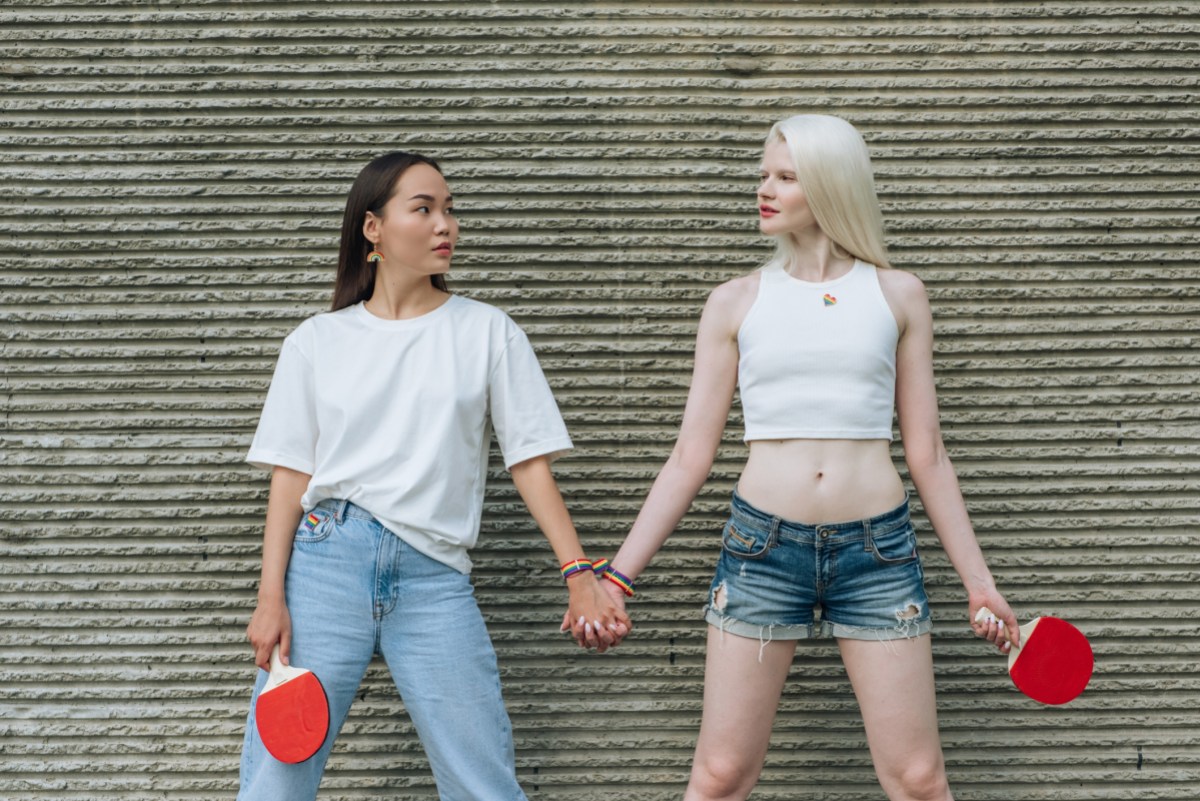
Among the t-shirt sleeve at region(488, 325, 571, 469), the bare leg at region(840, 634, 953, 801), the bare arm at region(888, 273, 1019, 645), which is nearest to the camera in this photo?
the bare leg at region(840, 634, 953, 801)

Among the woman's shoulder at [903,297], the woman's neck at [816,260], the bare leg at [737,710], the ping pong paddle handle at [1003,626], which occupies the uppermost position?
the woman's neck at [816,260]

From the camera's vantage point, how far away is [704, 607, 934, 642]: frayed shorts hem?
2.33m

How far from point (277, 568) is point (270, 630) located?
0.48 feet

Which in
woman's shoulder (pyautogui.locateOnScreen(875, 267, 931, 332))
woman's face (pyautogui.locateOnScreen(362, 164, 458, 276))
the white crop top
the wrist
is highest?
woman's face (pyautogui.locateOnScreen(362, 164, 458, 276))

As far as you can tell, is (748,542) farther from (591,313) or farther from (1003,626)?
(591,313)

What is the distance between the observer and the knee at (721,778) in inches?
94.0

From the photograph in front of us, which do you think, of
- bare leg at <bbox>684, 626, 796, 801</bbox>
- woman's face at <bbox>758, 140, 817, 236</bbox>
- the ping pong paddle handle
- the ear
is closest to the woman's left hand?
the ping pong paddle handle

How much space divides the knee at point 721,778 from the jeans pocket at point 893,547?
549mm

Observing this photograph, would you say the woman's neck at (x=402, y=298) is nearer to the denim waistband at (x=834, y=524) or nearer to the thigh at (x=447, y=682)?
the thigh at (x=447, y=682)

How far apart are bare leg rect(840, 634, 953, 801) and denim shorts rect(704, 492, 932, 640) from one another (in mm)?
42

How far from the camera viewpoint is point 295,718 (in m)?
2.36

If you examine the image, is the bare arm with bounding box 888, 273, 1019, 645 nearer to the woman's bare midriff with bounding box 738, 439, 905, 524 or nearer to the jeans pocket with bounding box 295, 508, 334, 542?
the woman's bare midriff with bounding box 738, 439, 905, 524

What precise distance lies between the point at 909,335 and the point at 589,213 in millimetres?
1121

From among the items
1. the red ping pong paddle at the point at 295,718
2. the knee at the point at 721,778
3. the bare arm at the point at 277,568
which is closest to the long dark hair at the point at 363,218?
the bare arm at the point at 277,568
